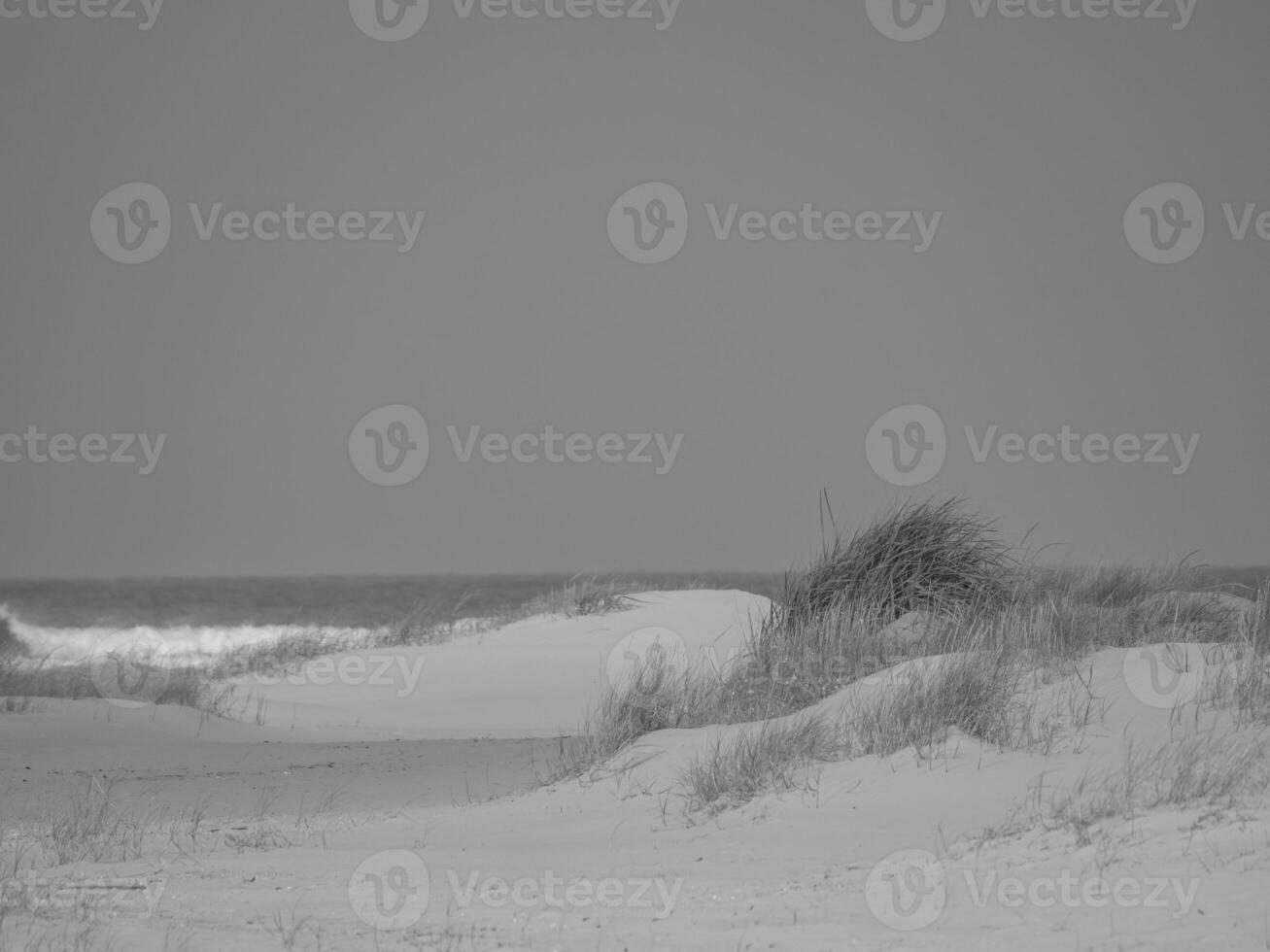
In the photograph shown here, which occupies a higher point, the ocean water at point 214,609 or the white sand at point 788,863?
the white sand at point 788,863

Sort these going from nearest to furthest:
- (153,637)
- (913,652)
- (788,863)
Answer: (788,863)
(913,652)
(153,637)

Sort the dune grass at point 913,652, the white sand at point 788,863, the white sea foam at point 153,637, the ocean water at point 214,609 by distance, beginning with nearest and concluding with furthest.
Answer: the white sand at point 788,863 → the dune grass at point 913,652 → the white sea foam at point 153,637 → the ocean water at point 214,609

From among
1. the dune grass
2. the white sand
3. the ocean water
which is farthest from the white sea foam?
the white sand

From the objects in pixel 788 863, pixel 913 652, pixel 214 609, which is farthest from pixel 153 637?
pixel 788 863

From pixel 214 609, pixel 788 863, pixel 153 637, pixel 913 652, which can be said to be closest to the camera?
pixel 788 863

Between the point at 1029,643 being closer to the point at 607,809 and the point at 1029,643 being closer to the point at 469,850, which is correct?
the point at 607,809

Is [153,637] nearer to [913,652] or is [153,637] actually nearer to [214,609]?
[214,609]

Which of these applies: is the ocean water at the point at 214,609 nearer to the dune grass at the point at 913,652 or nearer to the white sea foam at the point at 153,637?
the white sea foam at the point at 153,637

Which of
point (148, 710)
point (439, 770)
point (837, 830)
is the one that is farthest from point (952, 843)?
point (148, 710)

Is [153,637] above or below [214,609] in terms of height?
above

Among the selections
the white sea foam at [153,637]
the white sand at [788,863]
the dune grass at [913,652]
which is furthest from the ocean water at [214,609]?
the white sand at [788,863]

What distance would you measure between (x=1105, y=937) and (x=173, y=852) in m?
3.92

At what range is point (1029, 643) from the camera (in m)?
8.79

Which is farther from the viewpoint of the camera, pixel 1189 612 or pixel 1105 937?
pixel 1189 612
